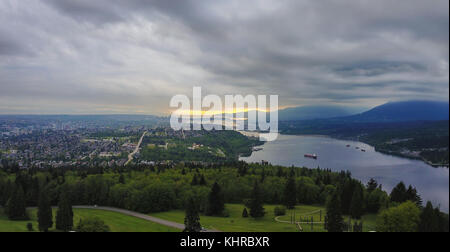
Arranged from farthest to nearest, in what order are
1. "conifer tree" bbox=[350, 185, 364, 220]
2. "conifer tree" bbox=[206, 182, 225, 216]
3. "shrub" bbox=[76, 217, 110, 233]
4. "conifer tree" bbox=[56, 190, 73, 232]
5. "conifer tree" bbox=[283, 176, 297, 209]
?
"conifer tree" bbox=[283, 176, 297, 209] → "conifer tree" bbox=[206, 182, 225, 216] → "conifer tree" bbox=[350, 185, 364, 220] → "conifer tree" bbox=[56, 190, 73, 232] → "shrub" bbox=[76, 217, 110, 233]

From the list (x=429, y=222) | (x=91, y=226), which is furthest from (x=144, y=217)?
(x=429, y=222)

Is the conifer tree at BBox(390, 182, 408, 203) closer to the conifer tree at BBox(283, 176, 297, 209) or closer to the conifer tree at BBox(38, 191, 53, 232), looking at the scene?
the conifer tree at BBox(283, 176, 297, 209)

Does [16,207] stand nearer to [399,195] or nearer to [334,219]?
[334,219]

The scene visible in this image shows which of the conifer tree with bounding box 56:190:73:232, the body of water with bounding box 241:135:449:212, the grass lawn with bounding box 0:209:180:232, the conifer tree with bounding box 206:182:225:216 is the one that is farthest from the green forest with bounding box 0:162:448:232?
the body of water with bounding box 241:135:449:212

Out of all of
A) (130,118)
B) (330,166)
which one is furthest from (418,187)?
(130,118)

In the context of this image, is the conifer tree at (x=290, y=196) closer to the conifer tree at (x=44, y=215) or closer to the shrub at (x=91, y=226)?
the shrub at (x=91, y=226)

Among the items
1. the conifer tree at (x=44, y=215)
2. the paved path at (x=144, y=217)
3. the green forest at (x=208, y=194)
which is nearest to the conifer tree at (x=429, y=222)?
the green forest at (x=208, y=194)
